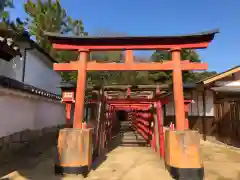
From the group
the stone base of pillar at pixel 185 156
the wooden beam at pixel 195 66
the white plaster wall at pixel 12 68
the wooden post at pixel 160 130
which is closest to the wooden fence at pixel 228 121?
the wooden post at pixel 160 130

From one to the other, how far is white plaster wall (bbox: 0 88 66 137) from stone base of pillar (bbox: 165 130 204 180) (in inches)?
215

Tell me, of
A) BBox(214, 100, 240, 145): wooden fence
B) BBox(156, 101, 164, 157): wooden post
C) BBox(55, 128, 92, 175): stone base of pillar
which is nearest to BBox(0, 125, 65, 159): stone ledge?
BBox(55, 128, 92, 175): stone base of pillar

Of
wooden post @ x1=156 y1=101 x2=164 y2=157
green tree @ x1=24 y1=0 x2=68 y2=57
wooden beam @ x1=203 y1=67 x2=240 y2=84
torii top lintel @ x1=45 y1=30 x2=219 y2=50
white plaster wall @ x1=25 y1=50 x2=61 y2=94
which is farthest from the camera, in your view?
green tree @ x1=24 y1=0 x2=68 y2=57

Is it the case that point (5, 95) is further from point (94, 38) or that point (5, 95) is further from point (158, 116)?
point (158, 116)

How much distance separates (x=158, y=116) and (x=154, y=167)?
192 cm

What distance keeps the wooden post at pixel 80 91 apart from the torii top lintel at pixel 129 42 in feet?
1.20

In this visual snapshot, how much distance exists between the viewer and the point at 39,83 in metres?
13.8

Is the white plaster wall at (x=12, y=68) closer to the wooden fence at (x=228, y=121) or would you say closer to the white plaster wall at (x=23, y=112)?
the white plaster wall at (x=23, y=112)

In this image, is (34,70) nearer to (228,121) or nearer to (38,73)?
(38,73)

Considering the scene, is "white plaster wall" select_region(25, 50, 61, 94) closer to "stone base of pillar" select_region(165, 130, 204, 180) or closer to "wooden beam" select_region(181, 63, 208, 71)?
"wooden beam" select_region(181, 63, 208, 71)

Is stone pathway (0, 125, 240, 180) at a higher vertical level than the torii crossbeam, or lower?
lower

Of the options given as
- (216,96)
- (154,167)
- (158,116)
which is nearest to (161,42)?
(158,116)

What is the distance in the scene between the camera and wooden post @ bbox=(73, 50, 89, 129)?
656 centimetres

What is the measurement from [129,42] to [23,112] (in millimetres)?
5253
